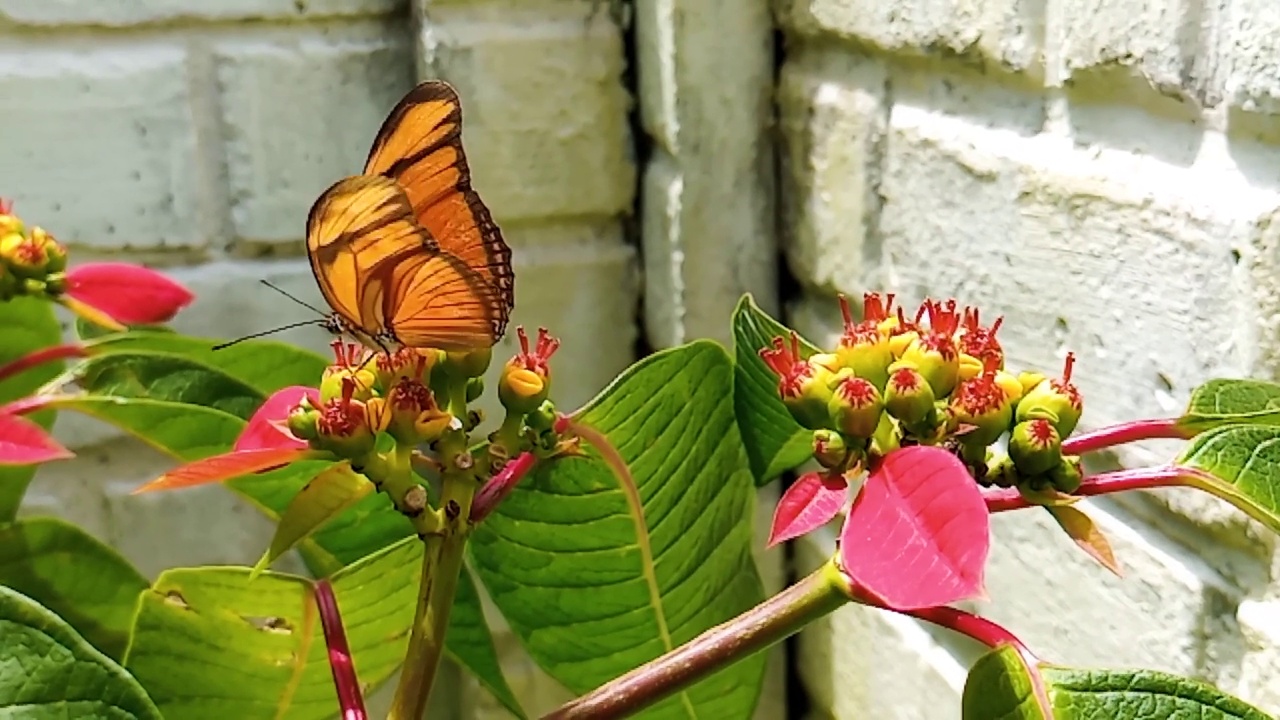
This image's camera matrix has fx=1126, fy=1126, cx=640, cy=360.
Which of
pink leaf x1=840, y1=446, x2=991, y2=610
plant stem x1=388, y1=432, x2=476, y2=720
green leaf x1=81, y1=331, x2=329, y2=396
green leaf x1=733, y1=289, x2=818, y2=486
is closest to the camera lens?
pink leaf x1=840, y1=446, x2=991, y2=610

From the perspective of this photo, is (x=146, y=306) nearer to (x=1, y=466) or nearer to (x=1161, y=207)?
(x=1, y=466)

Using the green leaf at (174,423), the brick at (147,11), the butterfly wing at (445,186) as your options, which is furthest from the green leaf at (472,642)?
the brick at (147,11)

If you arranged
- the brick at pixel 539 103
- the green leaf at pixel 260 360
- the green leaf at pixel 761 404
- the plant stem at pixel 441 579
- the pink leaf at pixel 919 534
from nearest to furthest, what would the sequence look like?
the pink leaf at pixel 919 534
the plant stem at pixel 441 579
the green leaf at pixel 761 404
the green leaf at pixel 260 360
the brick at pixel 539 103

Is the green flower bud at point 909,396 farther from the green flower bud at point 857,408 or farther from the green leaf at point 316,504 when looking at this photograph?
the green leaf at point 316,504

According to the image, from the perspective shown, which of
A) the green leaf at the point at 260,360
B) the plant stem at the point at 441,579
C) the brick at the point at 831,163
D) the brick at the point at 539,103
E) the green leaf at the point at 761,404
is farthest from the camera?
the brick at the point at 539,103

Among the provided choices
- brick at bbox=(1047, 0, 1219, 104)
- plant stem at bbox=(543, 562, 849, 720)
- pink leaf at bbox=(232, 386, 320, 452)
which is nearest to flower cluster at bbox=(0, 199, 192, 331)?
pink leaf at bbox=(232, 386, 320, 452)

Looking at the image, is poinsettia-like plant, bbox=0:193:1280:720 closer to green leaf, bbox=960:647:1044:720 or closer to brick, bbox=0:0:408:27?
green leaf, bbox=960:647:1044:720

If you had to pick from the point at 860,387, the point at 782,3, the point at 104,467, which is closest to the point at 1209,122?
the point at 860,387
